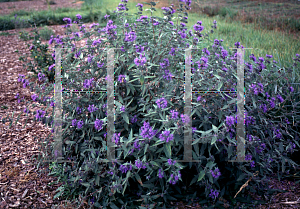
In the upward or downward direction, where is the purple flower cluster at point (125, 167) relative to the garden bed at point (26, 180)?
upward

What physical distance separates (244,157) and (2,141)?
2.51 metres

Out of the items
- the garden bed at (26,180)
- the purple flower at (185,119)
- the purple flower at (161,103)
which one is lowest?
the garden bed at (26,180)

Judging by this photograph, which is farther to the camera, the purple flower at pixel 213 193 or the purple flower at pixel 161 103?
the purple flower at pixel 213 193

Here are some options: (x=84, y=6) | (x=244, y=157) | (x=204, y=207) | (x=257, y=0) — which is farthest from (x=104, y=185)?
(x=84, y=6)

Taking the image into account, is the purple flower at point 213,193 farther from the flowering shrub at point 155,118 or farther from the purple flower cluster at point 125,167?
the purple flower cluster at point 125,167

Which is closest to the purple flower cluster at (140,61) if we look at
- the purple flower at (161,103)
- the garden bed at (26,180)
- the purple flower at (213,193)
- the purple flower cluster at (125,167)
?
the purple flower at (161,103)

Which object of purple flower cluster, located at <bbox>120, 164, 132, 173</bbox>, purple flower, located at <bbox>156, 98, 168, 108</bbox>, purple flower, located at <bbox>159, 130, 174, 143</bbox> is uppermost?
purple flower, located at <bbox>156, 98, 168, 108</bbox>

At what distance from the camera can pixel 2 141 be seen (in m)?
2.93

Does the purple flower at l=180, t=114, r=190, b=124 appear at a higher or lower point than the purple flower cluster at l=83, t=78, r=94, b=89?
lower

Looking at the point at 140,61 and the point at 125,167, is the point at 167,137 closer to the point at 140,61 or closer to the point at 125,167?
the point at 125,167

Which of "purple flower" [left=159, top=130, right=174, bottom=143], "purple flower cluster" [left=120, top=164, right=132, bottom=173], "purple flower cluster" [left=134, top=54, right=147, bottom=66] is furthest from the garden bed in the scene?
"purple flower cluster" [left=134, top=54, right=147, bottom=66]

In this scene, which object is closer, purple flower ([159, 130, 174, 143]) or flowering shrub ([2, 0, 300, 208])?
purple flower ([159, 130, 174, 143])

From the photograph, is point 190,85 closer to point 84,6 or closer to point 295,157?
point 295,157

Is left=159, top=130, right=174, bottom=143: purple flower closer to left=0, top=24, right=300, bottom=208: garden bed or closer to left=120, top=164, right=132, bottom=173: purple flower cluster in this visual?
left=120, top=164, right=132, bottom=173: purple flower cluster
